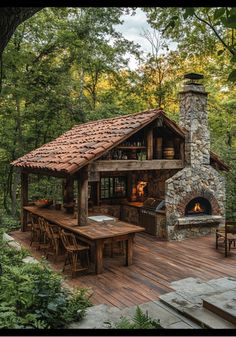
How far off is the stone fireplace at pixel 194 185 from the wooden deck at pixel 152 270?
67 centimetres

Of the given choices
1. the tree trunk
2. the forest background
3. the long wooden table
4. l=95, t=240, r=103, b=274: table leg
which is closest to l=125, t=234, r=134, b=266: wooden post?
the long wooden table

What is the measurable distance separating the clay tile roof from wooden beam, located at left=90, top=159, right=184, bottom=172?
459 mm

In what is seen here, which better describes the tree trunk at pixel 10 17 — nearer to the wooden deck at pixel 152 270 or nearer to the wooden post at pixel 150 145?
the wooden deck at pixel 152 270

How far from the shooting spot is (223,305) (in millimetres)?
4898

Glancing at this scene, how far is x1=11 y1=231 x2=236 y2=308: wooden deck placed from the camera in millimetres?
5926

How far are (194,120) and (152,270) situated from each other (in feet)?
16.8

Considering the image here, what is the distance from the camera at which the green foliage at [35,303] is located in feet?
11.4

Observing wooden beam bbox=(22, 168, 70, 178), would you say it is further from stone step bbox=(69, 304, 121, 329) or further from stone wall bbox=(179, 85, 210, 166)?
stone wall bbox=(179, 85, 210, 166)

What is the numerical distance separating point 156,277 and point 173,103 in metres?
13.6

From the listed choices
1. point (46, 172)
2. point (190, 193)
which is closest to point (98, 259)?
point (46, 172)

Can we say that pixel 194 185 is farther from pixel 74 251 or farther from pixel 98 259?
pixel 74 251

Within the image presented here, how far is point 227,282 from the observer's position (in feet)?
20.6

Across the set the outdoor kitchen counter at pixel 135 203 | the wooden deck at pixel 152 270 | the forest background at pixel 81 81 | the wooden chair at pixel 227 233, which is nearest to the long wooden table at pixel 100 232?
the wooden deck at pixel 152 270
